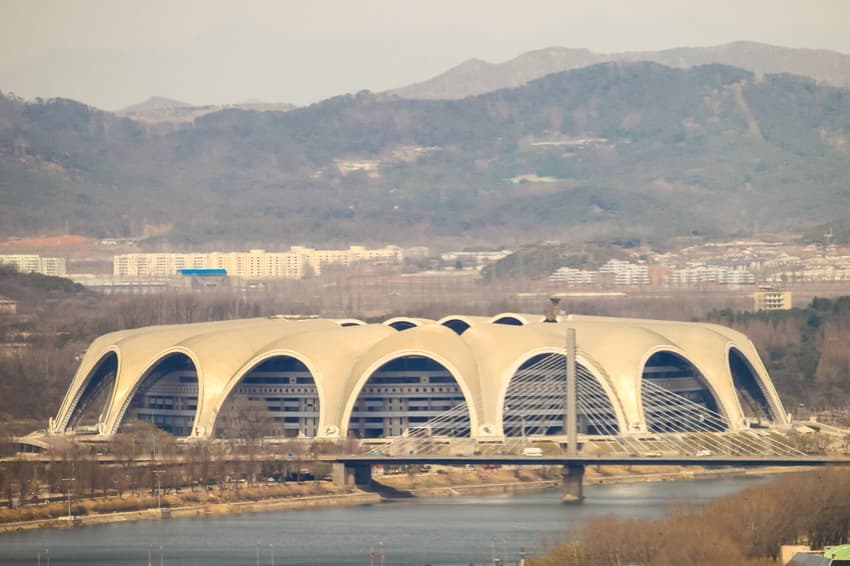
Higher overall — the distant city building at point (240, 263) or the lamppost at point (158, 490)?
the distant city building at point (240, 263)

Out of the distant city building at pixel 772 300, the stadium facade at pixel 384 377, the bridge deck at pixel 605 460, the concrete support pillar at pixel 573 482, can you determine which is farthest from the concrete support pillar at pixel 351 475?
the distant city building at pixel 772 300

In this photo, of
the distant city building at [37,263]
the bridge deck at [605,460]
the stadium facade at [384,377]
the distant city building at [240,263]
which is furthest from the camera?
the distant city building at [240,263]

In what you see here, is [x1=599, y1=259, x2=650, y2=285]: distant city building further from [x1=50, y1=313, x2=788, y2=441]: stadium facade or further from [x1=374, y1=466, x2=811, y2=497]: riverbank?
[x1=374, y1=466, x2=811, y2=497]: riverbank

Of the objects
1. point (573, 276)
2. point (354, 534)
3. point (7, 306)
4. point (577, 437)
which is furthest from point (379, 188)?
point (354, 534)

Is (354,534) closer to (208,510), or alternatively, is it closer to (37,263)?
A: (208,510)

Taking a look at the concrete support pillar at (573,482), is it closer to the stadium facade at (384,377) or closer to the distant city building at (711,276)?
the stadium facade at (384,377)

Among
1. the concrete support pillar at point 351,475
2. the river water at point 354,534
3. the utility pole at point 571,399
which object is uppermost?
the utility pole at point 571,399

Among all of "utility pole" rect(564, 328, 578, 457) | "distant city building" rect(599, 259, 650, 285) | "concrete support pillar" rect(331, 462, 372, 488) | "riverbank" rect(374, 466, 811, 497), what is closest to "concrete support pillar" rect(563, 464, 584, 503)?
"utility pole" rect(564, 328, 578, 457)

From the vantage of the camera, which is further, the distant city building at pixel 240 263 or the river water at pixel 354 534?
the distant city building at pixel 240 263
